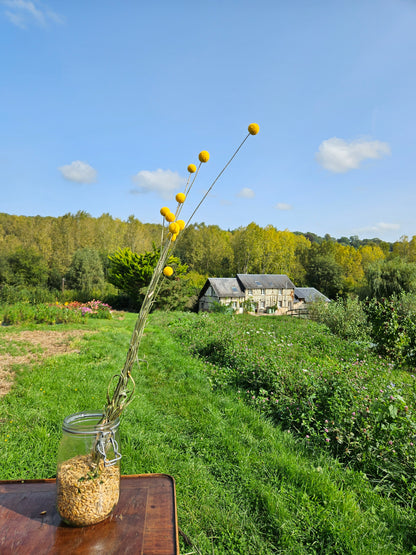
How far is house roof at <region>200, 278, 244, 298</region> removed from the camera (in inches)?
917

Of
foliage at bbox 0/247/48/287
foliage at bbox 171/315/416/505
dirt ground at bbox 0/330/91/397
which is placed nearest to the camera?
foliage at bbox 171/315/416/505

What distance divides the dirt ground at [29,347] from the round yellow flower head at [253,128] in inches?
177

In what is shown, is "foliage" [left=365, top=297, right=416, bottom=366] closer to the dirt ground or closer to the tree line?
the dirt ground

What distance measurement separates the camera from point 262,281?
25594 mm

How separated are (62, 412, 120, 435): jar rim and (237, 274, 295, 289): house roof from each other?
2368cm

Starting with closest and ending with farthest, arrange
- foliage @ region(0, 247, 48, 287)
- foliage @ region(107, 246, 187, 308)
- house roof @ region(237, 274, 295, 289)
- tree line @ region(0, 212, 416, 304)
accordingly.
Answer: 1. foliage @ region(107, 246, 187, 308)
2. foliage @ region(0, 247, 48, 287)
3. tree line @ region(0, 212, 416, 304)
4. house roof @ region(237, 274, 295, 289)

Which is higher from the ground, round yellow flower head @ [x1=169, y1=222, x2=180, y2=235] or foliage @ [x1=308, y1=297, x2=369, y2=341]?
round yellow flower head @ [x1=169, y1=222, x2=180, y2=235]

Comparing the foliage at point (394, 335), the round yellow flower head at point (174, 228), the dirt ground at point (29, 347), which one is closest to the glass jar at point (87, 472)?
the round yellow flower head at point (174, 228)

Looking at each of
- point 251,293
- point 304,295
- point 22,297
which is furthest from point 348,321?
point 304,295

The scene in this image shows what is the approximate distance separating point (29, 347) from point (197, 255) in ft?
108

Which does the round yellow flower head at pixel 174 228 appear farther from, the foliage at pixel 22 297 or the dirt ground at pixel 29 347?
the foliage at pixel 22 297

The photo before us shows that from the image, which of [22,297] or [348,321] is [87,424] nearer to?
[348,321]

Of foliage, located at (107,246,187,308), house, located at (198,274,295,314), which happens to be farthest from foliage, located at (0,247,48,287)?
house, located at (198,274,295,314)

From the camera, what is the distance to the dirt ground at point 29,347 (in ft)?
16.2
